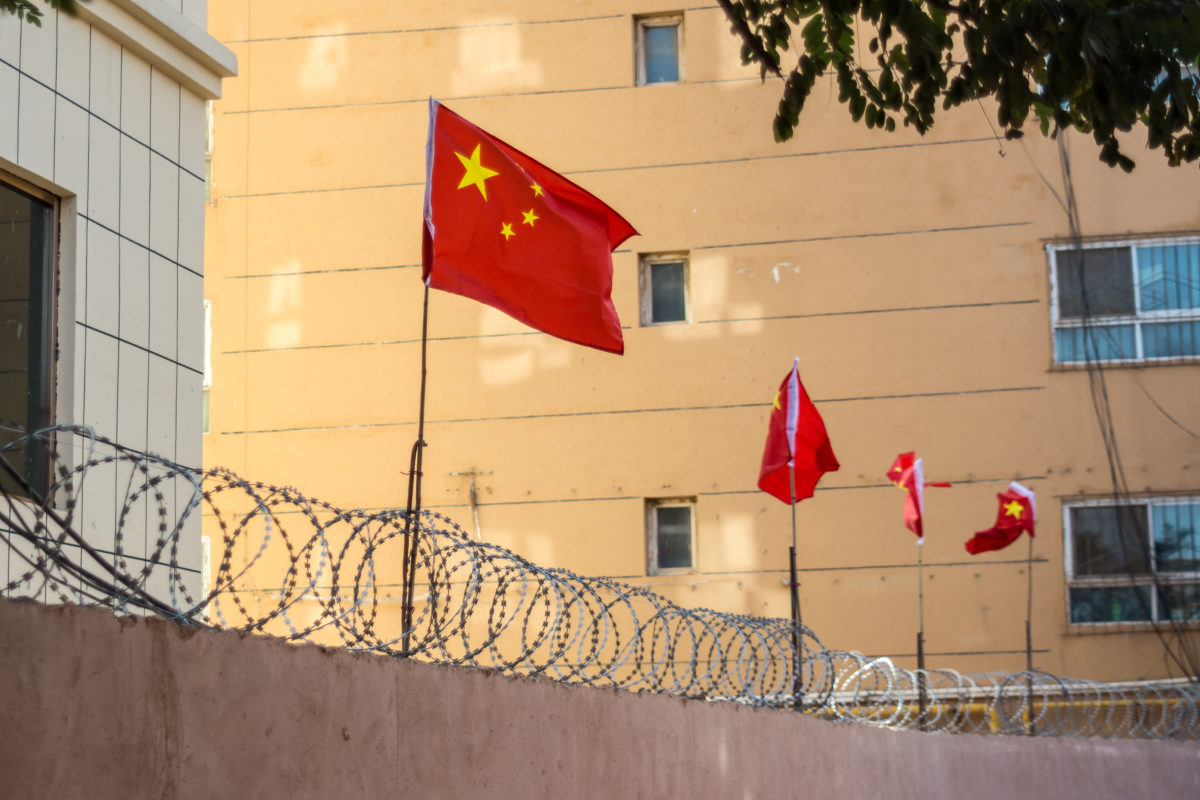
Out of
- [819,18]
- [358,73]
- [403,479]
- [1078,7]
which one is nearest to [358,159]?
[358,73]

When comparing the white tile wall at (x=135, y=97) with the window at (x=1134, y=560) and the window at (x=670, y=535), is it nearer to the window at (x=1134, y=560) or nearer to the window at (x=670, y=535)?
the window at (x=670, y=535)

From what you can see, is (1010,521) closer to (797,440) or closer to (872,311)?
(872,311)

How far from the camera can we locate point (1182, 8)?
5.52 m

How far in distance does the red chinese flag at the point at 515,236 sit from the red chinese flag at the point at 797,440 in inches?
133

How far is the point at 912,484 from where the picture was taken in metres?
15.1

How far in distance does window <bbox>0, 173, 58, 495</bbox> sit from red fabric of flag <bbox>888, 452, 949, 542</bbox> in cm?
918

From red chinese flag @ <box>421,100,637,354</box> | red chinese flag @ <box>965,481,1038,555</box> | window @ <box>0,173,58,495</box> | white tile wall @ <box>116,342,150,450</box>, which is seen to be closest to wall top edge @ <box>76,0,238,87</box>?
window @ <box>0,173,58,495</box>

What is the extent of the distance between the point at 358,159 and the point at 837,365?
577cm

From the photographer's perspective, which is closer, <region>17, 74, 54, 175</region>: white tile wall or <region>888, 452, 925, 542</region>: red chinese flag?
<region>17, 74, 54, 175</region>: white tile wall

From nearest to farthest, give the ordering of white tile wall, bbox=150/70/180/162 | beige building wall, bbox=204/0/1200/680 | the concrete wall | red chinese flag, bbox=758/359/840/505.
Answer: the concrete wall < white tile wall, bbox=150/70/180/162 < red chinese flag, bbox=758/359/840/505 < beige building wall, bbox=204/0/1200/680

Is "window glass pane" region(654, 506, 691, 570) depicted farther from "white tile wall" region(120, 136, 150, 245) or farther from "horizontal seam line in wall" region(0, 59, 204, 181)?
"white tile wall" region(120, 136, 150, 245)

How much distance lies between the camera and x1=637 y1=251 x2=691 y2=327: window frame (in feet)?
54.6

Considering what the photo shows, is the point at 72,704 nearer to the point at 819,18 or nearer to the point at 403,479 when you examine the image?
the point at 819,18

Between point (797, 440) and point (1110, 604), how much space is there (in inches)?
207
